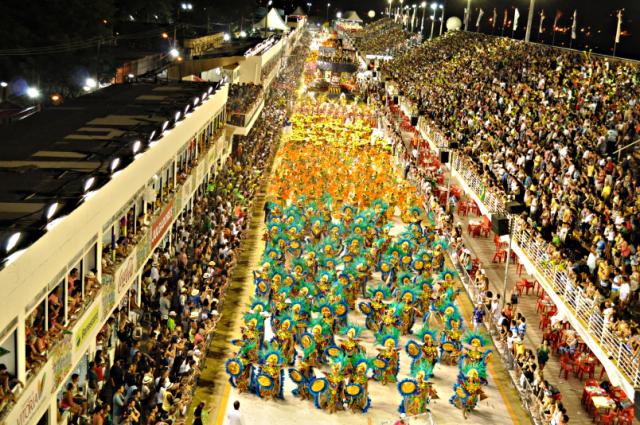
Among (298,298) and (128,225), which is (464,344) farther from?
(128,225)

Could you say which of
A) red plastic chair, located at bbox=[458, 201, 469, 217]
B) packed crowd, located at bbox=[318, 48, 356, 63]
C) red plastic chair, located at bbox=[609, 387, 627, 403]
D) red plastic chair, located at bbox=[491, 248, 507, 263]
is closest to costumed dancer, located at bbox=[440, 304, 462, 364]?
red plastic chair, located at bbox=[609, 387, 627, 403]

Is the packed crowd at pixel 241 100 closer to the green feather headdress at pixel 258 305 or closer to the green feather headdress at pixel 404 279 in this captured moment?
the green feather headdress at pixel 404 279

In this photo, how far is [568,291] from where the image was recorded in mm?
20812

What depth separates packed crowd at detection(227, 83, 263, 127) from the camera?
140 feet

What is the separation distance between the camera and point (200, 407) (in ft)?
53.8

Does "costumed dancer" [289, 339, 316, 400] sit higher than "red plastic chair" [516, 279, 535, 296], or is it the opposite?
"red plastic chair" [516, 279, 535, 296]

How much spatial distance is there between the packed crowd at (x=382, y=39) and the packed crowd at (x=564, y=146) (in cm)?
5962

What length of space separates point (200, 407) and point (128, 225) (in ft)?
19.3

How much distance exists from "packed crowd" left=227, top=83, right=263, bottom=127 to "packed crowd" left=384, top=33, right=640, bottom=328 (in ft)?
32.8

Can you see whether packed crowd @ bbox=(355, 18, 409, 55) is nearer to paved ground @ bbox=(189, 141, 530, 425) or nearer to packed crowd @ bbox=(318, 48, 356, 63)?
packed crowd @ bbox=(318, 48, 356, 63)

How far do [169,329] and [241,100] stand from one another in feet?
91.4

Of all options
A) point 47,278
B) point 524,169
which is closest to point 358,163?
point 524,169

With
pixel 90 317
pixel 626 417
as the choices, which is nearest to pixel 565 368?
pixel 626 417

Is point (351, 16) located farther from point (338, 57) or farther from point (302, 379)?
point (302, 379)
